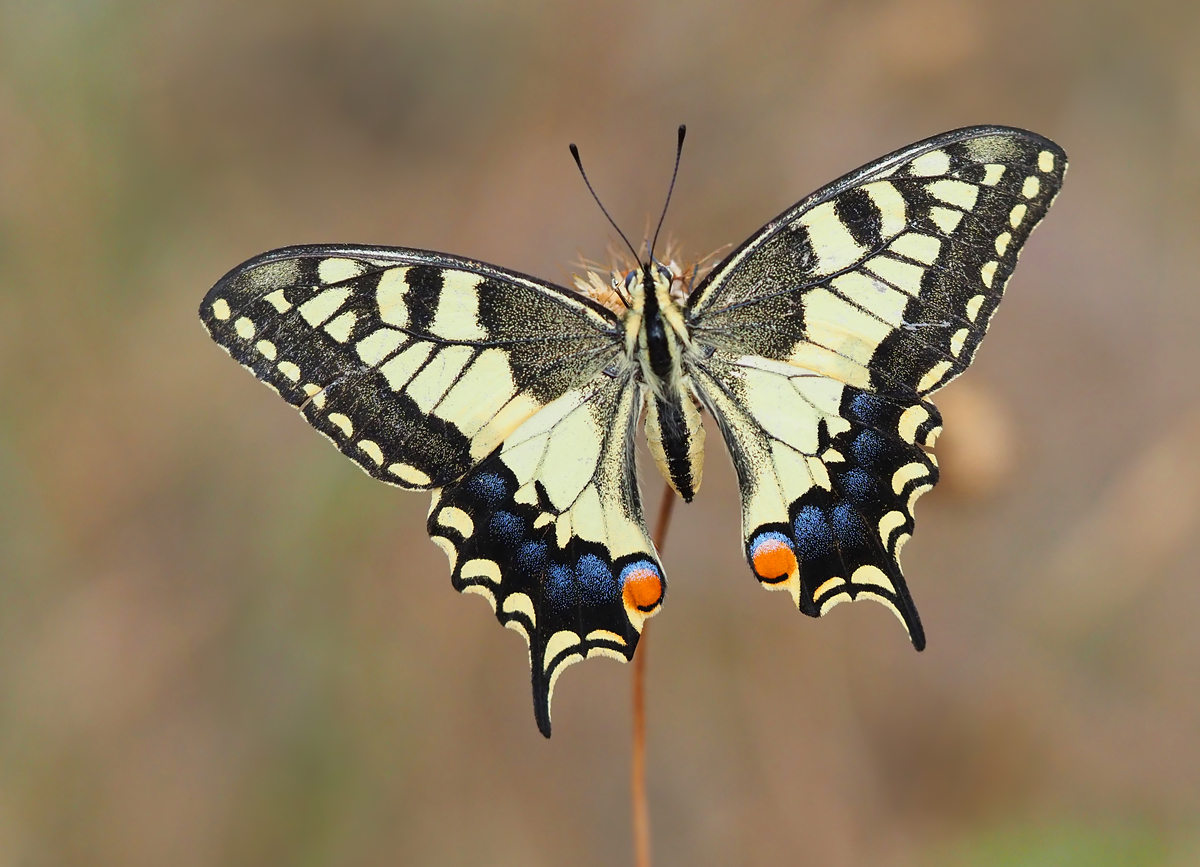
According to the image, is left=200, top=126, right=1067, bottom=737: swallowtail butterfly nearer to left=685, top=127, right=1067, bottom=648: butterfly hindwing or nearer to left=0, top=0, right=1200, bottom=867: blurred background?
left=685, top=127, right=1067, bottom=648: butterfly hindwing

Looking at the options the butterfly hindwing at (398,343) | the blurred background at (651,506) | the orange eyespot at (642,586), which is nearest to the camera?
the orange eyespot at (642,586)

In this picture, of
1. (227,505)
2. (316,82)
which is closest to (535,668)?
(227,505)

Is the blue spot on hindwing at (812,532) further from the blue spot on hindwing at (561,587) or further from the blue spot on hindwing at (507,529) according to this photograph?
the blue spot on hindwing at (507,529)

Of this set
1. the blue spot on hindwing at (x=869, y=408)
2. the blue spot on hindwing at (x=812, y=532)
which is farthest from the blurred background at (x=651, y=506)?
the blue spot on hindwing at (x=812, y=532)

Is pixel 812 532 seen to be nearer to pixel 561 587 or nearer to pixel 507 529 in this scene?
pixel 561 587

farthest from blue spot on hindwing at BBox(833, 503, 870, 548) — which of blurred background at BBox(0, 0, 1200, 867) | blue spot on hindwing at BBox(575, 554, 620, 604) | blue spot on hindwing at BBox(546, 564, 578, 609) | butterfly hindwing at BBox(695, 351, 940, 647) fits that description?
blurred background at BBox(0, 0, 1200, 867)

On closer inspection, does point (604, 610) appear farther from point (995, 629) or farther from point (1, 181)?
point (1, 181)

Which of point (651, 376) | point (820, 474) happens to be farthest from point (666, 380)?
point (820, 474)
